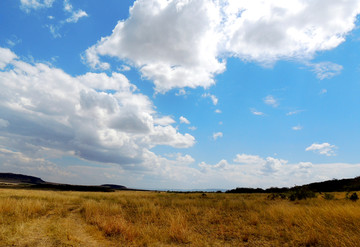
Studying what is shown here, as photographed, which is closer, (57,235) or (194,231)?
(57,235)

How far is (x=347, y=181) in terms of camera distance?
34000mm

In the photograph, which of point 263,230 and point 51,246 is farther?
point 263,230

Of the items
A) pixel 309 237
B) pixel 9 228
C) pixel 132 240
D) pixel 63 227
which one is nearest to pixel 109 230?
pixel 132 240

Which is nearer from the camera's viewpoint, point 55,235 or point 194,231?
point 55,235

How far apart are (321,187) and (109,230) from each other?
133ft

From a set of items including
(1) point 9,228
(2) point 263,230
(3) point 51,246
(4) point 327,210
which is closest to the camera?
(3) point 51,246

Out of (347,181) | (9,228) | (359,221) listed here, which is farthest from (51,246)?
(347,181)

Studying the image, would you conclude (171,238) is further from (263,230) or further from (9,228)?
(9,228)

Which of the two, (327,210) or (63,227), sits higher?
(327,210)

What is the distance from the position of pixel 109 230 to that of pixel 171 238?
278 cm

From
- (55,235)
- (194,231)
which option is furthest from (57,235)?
(194,231)

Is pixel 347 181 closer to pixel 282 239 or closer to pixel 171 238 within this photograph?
pixel 282 239

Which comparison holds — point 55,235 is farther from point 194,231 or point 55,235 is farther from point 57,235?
point 194,231

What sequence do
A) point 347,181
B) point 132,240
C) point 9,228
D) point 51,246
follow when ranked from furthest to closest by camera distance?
point 347,181 < point 9,228 < point 132,240 < point 51,246
